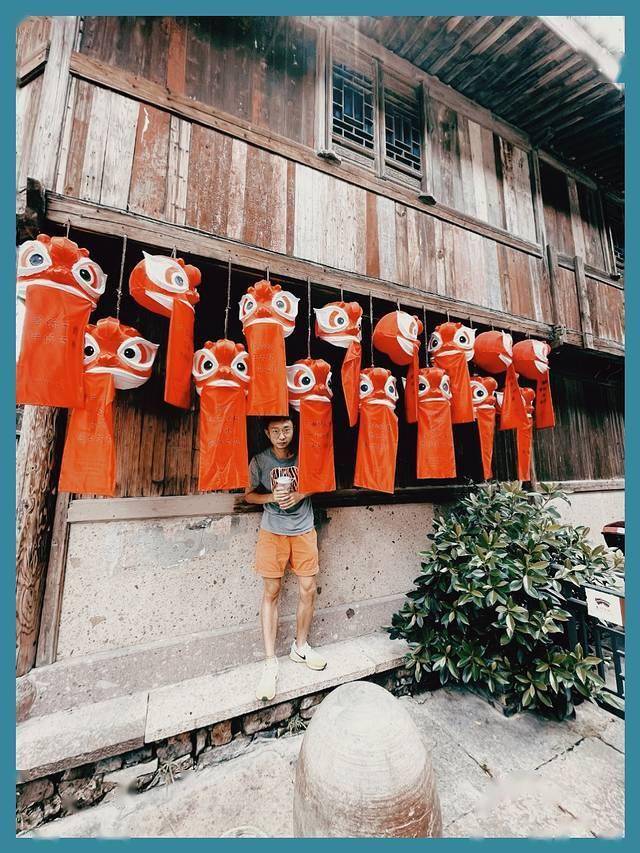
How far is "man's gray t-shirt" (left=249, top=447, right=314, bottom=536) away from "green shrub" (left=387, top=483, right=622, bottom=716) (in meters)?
1.47

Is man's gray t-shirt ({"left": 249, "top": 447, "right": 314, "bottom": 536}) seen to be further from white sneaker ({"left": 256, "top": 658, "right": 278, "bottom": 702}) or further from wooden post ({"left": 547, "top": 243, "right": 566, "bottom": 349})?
wooden post ({"left": 547, "top": 243, "right": 566, "bottom": 349})

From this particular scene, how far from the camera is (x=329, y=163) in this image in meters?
4.30

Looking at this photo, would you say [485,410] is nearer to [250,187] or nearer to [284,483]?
[284,483]

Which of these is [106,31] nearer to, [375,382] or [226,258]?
[226,258]

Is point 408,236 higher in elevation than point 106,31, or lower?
lower

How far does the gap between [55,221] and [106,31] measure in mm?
2202

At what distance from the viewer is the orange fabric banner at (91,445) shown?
2635 mm

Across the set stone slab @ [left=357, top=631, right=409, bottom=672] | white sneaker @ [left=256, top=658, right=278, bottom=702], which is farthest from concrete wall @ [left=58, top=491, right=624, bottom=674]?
white sneaker @ [left=256, top=658, right=278, bottom=702]

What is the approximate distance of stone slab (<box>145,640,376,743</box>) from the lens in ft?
9.38

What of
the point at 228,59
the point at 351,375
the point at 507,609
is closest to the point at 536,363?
the point at 351,375

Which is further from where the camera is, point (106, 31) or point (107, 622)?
point (106, 31)

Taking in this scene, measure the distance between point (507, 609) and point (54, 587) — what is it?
13.0 feet

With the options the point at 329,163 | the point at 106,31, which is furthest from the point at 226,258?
the point at 106,31

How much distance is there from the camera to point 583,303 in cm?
608
